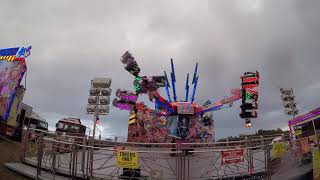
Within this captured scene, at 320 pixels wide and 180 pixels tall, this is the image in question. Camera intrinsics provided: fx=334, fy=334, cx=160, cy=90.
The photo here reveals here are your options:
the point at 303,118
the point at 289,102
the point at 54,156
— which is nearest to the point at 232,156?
the point at 54,156

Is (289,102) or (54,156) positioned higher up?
(289,102)

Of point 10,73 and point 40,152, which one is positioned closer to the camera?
point 40,152

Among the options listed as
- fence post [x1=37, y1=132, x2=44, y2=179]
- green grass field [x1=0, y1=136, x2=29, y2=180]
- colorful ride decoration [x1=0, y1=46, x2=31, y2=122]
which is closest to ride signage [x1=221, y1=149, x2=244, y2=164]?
fence post [x1=37, y1=132, x2=44, y2=179]

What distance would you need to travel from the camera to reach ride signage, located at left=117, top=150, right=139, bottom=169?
10984mm

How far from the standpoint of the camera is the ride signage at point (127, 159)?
10984 mm

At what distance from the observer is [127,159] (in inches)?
437

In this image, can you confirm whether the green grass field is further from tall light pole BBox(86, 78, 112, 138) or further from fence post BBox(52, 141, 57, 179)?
tall light pole BBox(86, 78, 112, 138)

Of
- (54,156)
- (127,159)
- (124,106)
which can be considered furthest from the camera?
(124,106)

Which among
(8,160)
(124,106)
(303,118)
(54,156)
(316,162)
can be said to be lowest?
(8,160)

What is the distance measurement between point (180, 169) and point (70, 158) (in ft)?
13.6

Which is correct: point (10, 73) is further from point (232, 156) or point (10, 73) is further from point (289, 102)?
point (289, 102)

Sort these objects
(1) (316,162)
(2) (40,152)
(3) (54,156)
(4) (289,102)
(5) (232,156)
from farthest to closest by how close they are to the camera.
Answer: (4) (289,102) < (2) (40,152) < (3) (54,156) < (5) (232,156) < (1) (316,162)

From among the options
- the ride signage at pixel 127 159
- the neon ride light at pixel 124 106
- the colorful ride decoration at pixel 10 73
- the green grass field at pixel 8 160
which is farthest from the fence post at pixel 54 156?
the neon ride light at pixel 124 106

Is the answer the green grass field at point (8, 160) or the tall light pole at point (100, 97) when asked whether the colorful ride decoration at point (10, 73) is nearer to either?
the tall light pole at point (100, 97)
